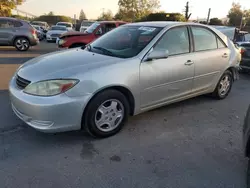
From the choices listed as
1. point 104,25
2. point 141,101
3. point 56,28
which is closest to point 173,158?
point 141,101

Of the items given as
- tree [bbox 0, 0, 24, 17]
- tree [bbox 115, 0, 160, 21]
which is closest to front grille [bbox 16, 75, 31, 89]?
tree [bbox 0, 0, 24, 17]

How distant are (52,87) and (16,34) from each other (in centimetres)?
1049

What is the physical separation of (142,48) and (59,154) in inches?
73.3

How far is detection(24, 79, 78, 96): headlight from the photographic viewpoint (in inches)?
115

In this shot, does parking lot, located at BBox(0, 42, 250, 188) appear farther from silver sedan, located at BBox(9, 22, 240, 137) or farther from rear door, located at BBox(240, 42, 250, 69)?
rear door, located at BBox(240, 42, 250, 69)

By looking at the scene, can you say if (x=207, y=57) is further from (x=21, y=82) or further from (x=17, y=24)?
(x=17, y=24)

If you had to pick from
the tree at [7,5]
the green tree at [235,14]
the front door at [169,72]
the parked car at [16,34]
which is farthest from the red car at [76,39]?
the green tree at [235,14]

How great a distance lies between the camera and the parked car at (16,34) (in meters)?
11.8

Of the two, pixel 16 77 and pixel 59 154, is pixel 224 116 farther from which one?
pixel 16 77

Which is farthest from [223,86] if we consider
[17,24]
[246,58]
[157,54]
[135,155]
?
[17,24]

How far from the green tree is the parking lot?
44.4m

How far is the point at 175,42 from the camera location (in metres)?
3.96

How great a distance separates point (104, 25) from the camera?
10305mm

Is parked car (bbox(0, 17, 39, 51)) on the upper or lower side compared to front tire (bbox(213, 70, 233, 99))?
upper
